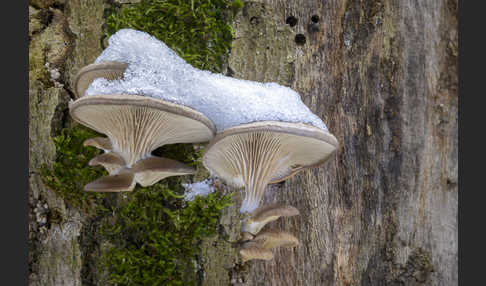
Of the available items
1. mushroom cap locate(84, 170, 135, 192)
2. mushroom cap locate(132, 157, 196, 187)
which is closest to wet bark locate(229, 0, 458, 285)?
mushroom cap locate(132, 157, 196, 187)

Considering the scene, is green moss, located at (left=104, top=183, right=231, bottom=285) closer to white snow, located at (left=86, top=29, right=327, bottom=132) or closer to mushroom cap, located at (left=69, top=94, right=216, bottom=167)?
mushroom cap, located at (left=69, top=94, right=216, bottom=167)

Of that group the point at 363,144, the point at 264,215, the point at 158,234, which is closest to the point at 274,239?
the point at 264,215

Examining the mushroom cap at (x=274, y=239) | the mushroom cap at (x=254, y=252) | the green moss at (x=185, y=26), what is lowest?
the mushroom cap at (x=254, y=252)

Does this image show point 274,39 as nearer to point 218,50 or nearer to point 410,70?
point 218,50

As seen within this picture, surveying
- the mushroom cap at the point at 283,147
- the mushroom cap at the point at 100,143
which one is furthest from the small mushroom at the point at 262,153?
the mushroom cap at the point at 100,143

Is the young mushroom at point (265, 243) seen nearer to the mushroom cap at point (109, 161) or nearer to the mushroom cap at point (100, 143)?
the mushroom cap at point (109, 161)

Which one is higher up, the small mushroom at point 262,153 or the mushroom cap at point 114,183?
the small mushroom at point 262,153

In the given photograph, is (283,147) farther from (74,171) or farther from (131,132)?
(74,171)

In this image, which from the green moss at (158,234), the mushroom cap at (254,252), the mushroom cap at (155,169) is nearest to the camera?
the mushroom cap at (155,169)
